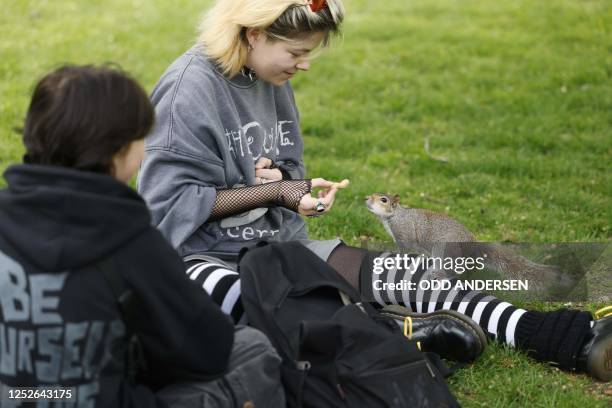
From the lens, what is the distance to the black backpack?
2.04 metres

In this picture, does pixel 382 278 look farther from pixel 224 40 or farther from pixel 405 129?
pixel 405 129

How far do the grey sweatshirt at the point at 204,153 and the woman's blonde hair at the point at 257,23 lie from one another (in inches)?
2.5

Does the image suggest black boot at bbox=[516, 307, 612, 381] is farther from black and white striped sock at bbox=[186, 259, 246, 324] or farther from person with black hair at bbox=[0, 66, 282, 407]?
person with black hair at bbox=[0, 66, 282, 407]

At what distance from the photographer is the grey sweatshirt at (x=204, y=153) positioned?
2.54 meters

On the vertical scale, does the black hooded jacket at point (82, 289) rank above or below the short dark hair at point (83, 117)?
below

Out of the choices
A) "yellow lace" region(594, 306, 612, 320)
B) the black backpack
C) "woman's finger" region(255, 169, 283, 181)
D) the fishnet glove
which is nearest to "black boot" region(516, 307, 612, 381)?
"yellow lace" region(594, 306, 612, 320)

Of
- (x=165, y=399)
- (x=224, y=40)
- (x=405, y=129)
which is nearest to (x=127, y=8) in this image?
(x=405, y=129)

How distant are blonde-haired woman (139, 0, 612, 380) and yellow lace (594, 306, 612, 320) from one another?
16 centimetres

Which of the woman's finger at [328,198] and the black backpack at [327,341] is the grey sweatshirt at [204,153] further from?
the black backpack at [327,341]

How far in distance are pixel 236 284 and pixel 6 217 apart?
0.78m

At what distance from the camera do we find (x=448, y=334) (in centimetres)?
256

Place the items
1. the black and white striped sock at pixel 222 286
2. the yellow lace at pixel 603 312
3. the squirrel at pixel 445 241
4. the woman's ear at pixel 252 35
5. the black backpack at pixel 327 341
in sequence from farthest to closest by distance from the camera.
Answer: the squirrel at pixel 445 241 → the yellow lace at pixel 603 312 → the woman's ear at pixel 252 35 → the black and white striped sock at pixel 222 286 → the black backpack at pixel 327 341

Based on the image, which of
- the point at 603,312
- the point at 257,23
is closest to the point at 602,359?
the point at 603,312

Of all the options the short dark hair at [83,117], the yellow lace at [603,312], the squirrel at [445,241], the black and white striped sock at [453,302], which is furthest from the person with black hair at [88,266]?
the squirrel at [445,241]
